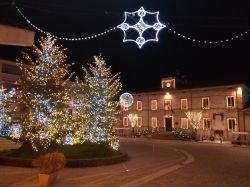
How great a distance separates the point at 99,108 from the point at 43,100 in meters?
5.11

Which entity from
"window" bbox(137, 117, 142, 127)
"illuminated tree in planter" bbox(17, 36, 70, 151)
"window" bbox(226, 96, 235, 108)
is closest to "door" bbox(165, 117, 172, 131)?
"window" bbox(137, 117, 142, 127)

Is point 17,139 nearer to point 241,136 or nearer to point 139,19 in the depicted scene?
point 139,19

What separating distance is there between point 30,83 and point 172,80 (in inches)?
1323

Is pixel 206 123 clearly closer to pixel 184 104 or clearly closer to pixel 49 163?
pixel 184 104

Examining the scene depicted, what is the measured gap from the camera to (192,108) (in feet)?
149

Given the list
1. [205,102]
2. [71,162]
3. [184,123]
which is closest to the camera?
[71,162]

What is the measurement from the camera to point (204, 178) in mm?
13062

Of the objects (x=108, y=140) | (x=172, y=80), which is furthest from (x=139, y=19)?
(x=172, y=80)

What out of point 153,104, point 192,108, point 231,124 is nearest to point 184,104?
point 192,108

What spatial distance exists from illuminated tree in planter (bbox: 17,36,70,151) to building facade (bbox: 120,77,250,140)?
83.1 feet

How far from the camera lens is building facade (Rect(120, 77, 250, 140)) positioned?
40938 mm

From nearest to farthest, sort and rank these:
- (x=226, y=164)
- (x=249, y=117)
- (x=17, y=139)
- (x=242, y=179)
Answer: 1. (x=242, y=179)
2. (x=226, y=164)
3. (x=17, y=139)
4. (x=249, y=117)

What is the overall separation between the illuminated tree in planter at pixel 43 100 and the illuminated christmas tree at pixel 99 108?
3670 millimetres

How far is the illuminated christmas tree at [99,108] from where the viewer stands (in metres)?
22.8
